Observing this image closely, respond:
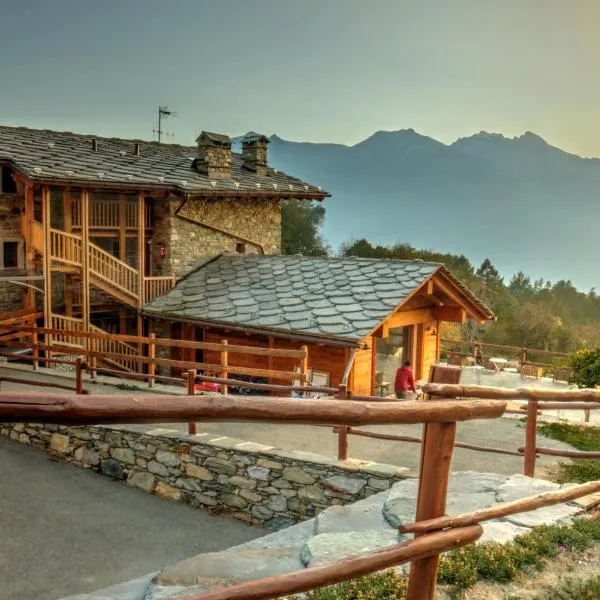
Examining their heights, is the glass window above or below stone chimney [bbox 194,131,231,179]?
below

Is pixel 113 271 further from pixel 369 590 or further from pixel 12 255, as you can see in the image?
pixel 369 590

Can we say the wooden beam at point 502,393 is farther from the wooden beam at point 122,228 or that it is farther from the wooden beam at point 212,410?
the wooden beam at point 122,228

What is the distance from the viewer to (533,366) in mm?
22688

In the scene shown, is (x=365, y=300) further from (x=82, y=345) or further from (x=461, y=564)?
(x=461, y=564)

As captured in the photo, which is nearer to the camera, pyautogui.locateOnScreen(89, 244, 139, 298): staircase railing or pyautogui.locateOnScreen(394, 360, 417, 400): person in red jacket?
pyautogui.locateOnScreen(394, 360, 417, 400): person in red jacket

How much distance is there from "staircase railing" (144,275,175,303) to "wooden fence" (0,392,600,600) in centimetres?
1563

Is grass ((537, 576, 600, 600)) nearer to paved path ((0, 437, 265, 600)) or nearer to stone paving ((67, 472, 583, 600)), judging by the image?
stone paving ((67, 472, 583, 600))

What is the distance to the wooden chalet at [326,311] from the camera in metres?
13.9

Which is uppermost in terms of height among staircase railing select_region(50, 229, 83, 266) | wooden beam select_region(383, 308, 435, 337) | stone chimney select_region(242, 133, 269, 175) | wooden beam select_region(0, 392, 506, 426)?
stone chimney select_region(242, 133, 269, 175)

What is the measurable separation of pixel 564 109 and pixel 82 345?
80421 mm

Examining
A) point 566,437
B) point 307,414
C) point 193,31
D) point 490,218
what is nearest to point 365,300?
point 566,437

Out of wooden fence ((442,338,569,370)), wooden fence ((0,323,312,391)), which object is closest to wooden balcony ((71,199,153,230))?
wooden fence ((0,323,312,391))

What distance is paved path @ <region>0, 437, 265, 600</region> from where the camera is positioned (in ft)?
24.9

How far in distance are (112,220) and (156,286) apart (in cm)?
279
